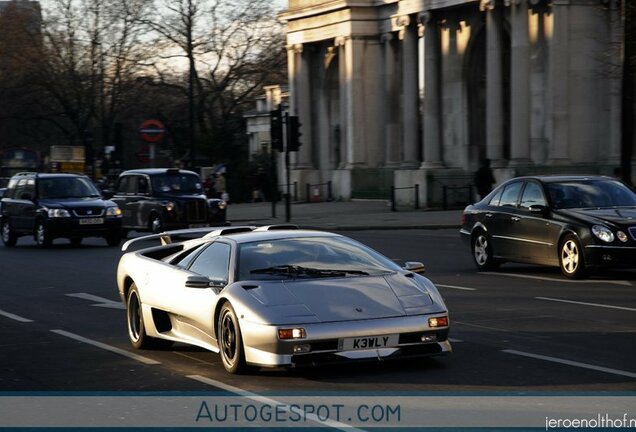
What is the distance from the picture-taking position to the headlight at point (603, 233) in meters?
18.5

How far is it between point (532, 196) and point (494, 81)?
29376 millimetres

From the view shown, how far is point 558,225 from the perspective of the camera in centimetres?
1950

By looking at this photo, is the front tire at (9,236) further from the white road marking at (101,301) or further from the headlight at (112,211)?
the white road marking at (101,301)

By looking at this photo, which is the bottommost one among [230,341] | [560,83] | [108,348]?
[108,348]

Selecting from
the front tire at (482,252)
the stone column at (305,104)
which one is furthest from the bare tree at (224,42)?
the front tire at (482,252)

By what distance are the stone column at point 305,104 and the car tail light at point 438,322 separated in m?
54.7

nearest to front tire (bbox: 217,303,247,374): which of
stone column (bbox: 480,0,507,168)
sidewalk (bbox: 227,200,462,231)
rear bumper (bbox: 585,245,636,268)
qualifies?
rear bumper (bbox: 585,245,636,268)

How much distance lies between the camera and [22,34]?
89438 mm

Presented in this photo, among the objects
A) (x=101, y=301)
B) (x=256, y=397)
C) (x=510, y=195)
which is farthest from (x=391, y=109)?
(x=256, y=397)

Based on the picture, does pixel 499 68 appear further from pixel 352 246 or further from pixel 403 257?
pixel 352 246

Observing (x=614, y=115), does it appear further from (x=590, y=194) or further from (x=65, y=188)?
(x=590, y=194)

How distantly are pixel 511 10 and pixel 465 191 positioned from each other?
7.01 meters

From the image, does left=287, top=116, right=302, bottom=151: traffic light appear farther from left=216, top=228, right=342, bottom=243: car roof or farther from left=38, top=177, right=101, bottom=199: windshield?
left=216, top=228, right=342, bottom=243: car roof

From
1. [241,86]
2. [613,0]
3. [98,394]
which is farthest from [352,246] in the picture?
[241,86]
